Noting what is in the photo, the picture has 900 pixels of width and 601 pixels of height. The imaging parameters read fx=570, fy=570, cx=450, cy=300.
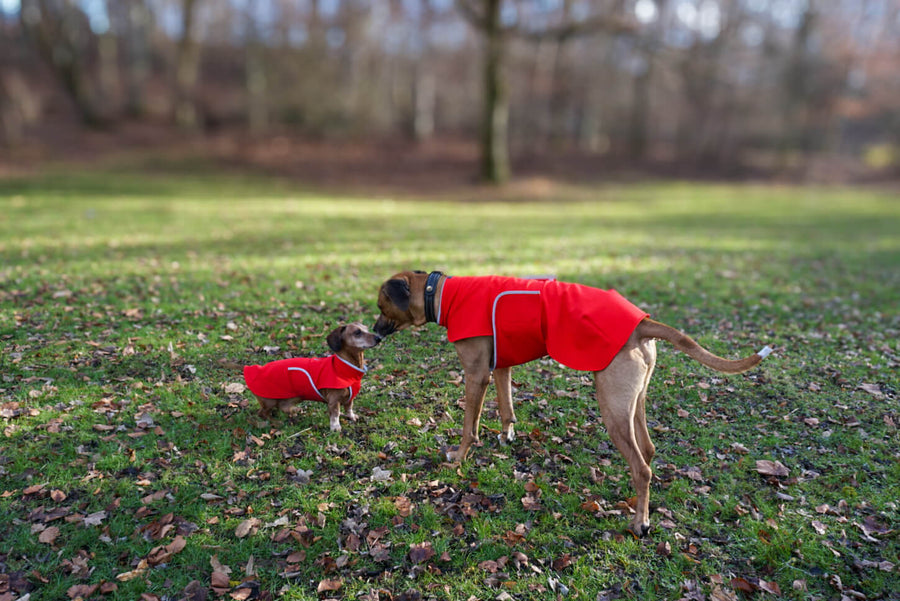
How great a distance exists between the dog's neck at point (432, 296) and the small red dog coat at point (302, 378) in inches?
44.2

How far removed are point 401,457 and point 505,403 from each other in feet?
3.90

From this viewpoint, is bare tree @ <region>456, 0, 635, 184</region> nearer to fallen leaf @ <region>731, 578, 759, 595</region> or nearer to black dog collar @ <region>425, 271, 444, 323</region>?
black dog collar @ <region>425, 271, 444, 323</region>

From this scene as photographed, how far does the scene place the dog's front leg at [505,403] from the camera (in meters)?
5.83

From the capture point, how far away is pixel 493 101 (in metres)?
26.5

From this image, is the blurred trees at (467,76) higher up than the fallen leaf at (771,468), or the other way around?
the blurred trees at (467,76)

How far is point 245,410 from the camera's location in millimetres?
6309

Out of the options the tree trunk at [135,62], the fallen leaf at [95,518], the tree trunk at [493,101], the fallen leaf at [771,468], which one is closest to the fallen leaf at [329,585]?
the fallen leaf at [95,518]

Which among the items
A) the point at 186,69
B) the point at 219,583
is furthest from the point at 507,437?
the point at 186,69

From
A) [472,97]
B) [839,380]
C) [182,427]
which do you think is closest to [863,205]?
[839,380]

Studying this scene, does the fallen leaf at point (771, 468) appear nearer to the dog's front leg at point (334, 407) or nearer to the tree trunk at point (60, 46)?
the dog's front leg at point (334, 407)

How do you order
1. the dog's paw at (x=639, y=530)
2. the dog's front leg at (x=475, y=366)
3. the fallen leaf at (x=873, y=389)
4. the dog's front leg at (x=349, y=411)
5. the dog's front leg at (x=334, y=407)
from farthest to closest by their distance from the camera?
the fallen leaf at (x=873, y=389)
the dog's front leg at (x=349, y=411)
the dog's front leg at (x=334, y=407)
the dog's front leg at (x=475, y=366)
the dog's paw at (x=639, y=530)

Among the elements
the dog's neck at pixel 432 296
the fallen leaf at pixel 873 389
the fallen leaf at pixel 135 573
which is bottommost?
the fallen leaf at pixel 135 573

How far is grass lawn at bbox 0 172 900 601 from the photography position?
14.3ft

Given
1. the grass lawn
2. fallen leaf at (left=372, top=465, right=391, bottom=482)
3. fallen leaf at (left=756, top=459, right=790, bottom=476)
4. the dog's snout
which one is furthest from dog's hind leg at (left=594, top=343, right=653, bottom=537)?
fallen leaf at (left=372, top=465, right=391, bottom=482)
